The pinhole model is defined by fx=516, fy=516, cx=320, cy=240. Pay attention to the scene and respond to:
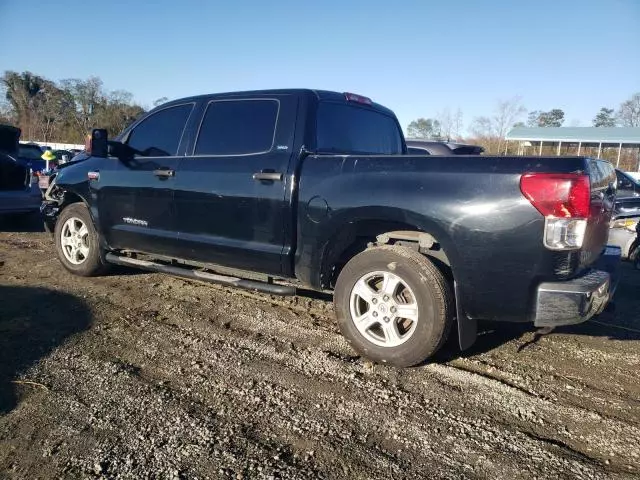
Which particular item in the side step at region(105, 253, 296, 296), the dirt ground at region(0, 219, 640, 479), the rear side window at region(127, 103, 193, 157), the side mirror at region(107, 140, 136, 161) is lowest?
the dirt ground at region(0, 219, 640, 479)

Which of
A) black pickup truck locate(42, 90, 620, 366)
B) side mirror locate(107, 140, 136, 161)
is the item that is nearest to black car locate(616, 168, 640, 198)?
black pickup truck locate(42, 90, 620, 366)

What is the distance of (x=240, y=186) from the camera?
4.11 meters

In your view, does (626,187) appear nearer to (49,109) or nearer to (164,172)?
(164,172)

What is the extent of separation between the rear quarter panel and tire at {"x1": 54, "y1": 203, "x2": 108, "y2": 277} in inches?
121

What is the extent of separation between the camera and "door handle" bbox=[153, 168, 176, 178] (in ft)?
15.2

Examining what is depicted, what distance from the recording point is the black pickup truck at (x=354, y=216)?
2980mm

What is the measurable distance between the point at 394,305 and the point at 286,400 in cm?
98

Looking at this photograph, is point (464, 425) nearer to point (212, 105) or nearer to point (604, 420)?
point (604, 420)

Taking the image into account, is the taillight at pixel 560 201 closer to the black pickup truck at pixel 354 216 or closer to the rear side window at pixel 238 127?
the black pickup truck at pixel 354 216

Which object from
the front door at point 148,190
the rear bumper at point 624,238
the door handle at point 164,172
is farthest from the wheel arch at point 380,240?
the rear bumper at point 624,238

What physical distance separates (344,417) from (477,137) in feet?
137

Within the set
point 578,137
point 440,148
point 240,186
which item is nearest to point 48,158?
point 440,148

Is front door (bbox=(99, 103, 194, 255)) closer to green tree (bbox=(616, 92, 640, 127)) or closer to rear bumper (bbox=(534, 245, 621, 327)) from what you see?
rear bumper (bbox=(534, 245, 621, 327))

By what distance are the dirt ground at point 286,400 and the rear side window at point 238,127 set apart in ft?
4.68
